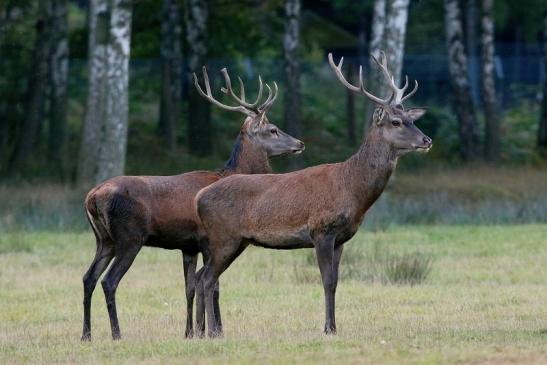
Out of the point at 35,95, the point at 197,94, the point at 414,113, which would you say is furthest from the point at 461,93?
the point at 414,113

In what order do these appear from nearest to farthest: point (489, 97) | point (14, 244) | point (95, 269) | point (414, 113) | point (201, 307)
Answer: point (201, 307) → point (95, 269) → point (414, 113) → point (14, 244) → point (489, 97)

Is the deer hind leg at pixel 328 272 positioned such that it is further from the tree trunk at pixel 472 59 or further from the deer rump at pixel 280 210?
the tree trunk at pixel 472 59

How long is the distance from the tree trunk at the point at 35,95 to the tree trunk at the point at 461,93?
795cm

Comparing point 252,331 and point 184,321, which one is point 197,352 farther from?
point 184,321

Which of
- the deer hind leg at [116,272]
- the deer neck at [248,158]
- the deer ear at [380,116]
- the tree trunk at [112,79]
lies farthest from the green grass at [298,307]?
the tree trunk at [112,79]

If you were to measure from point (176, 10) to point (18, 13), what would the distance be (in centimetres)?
327

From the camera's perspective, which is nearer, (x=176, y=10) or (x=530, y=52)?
(x=176, y=10)

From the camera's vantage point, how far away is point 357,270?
53.6 feet

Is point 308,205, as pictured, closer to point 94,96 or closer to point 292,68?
point 94,96

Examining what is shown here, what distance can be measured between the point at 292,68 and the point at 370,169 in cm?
1683

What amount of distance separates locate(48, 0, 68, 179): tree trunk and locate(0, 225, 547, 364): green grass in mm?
7760

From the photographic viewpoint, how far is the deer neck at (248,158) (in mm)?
13625

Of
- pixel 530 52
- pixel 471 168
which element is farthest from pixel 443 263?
pixel 530 52

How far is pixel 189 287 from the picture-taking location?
12352mm
